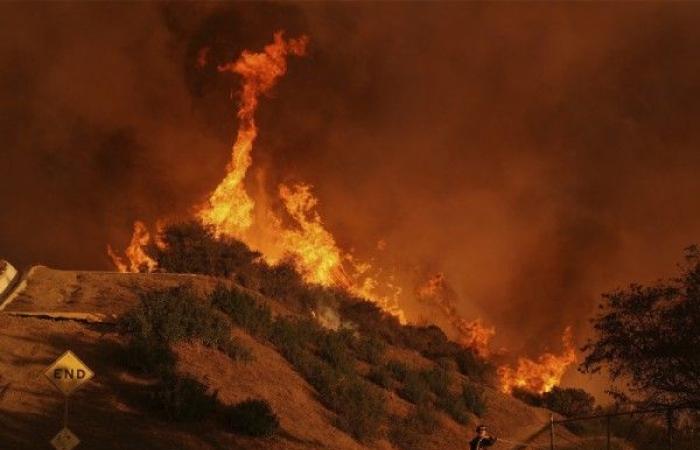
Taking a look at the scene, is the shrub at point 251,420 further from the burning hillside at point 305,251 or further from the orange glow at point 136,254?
the orange glow at point 136,254

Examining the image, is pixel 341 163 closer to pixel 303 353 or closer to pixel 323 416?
pixel 303 353

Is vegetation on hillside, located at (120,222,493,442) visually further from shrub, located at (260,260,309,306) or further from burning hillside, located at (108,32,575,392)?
burning hillside, located at (108,32,575,392)

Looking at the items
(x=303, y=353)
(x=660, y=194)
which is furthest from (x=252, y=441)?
(x=660, y=194)

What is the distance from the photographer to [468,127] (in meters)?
53.7

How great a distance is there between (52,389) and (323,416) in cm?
717

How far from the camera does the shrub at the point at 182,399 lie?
18.0 metres

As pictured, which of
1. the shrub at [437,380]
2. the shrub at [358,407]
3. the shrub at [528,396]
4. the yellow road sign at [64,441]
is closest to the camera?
the yellow road sign at [64,441]

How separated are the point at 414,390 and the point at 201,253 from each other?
12.2 m

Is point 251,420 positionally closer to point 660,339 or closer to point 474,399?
point 660,339

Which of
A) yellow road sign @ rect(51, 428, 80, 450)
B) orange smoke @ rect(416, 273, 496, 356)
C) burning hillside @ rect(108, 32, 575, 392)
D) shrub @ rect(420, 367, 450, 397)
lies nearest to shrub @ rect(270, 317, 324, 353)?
shrub @ rect(420, 367, 450, 397)

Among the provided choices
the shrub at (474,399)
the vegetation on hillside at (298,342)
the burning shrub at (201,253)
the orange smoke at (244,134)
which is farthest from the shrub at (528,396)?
the orange smoke at (244,134)

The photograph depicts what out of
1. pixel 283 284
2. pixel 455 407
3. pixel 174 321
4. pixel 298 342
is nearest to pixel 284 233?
pixel 283 284

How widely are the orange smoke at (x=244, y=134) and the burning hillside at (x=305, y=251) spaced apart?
56 mm

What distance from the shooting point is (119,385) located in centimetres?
1873
